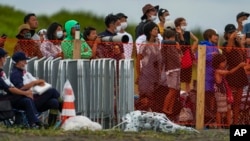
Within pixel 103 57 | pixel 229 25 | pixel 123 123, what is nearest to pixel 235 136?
pixel 123 123

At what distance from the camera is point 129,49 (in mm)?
22859

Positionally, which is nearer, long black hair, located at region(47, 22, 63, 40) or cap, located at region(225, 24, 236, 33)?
long black hair, located at region(47, 22, 63, 40)

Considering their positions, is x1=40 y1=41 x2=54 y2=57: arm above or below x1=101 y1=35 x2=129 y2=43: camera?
below

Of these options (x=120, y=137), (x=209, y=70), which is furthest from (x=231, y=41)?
(x=120, y=137)

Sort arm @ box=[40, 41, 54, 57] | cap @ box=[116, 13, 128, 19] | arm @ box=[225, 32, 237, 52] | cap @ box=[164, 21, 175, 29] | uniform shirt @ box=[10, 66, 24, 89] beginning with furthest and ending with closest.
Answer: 1. cap @ box=[164, 21, 175, 29]
2. cap @ box=[116, 13, 128, 19]
3. arm @ box=[225, 32, 237, 52]
4. arm @ box=[40, 41, 54, 57]
5. uniform shirt @ box=[10, 66, 24, 89]

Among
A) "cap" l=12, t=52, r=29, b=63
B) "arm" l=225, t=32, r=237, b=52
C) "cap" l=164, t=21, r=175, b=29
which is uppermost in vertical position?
"cap" l=164, t=21, r=175, b=29

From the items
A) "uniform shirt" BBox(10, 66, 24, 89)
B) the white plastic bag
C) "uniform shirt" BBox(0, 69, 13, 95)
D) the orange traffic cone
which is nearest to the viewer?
"uniform shirt" BBox(0, 69, 13, 95)

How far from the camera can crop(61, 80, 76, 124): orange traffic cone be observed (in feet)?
69.7

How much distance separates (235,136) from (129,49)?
4843mm

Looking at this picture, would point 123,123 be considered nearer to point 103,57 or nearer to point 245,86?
point 103,57

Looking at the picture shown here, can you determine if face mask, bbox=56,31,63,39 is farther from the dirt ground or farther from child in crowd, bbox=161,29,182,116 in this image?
the dirt ground

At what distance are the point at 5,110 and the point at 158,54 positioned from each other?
3.88 metres

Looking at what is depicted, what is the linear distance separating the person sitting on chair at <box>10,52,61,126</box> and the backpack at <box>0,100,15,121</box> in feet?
1.47

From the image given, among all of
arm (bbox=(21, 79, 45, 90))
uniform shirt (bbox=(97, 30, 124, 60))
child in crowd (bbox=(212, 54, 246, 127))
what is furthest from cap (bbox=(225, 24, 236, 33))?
arm (bbox=(21, 79, 45, 90))
